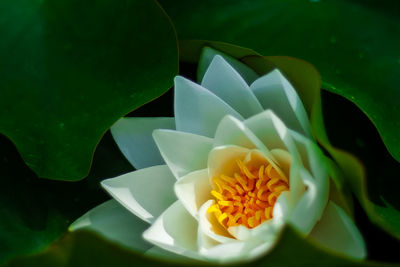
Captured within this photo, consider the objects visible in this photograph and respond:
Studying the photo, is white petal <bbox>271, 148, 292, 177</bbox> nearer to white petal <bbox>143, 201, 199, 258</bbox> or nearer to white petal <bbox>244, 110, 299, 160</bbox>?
white petal <bbox>244, 110, 299, 160</bbox>

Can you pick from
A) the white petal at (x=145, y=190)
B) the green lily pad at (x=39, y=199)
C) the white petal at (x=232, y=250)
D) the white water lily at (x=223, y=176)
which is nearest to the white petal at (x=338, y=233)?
the white water lily at (x=223, y=176)

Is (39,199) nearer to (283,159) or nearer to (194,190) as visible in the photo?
(194,190)

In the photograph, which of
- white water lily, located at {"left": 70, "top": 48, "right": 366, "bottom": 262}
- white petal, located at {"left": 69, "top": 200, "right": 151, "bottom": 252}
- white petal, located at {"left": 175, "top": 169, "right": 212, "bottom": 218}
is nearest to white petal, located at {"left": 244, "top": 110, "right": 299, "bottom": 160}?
white water lily, located at {"left": 70, "top": 48, "right": 366, "bottom": 262}

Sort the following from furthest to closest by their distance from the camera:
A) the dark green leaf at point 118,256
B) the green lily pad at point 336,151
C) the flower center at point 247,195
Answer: the flower center at point 247,195
the green lily pad at point 336,151
the dark green leaf at point 118,256

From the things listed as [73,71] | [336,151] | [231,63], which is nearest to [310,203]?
[336,151]

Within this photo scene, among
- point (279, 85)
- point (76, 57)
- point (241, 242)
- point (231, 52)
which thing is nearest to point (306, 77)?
point (279, 85)

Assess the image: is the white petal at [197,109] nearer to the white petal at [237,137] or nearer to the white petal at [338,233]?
the white petal at [237,137]
